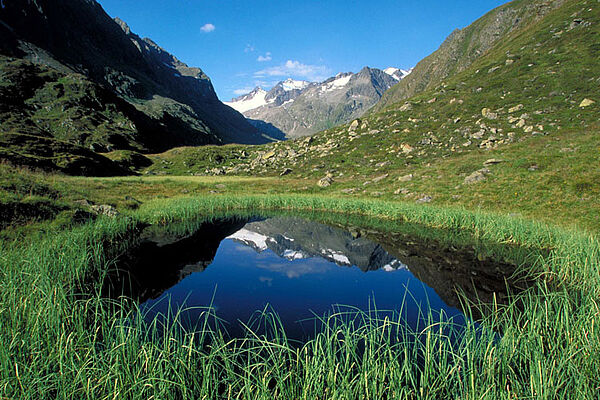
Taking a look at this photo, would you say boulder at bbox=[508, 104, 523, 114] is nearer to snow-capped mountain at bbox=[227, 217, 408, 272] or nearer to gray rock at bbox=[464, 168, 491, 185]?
gray rock at bbox=[464, 168, 491, 185]

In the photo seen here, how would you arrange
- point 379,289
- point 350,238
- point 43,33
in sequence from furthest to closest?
1. point 43,33
2. point 350,238
3. point 379,289

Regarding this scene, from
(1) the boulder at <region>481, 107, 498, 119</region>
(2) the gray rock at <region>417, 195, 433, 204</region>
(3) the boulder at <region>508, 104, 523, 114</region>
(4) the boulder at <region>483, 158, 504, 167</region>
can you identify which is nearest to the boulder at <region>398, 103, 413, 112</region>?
(1) the boulder at <region>481, 107, 498, 119</region>

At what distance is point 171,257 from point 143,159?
7180 cm

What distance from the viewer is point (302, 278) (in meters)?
13.6

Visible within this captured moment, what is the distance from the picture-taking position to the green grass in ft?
14.8

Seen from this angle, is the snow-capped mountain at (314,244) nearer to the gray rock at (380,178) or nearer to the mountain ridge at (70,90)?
the gray rock at (380,178)

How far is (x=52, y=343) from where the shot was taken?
5.68m

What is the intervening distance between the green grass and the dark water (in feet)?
3.46

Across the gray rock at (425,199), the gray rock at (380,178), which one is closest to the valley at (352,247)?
the gray rock at (425,199)

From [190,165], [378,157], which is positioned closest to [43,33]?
[190,165]

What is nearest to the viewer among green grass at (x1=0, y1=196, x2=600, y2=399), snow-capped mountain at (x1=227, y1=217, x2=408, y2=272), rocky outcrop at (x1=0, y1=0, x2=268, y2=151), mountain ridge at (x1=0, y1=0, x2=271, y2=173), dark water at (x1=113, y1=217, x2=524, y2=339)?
green grass at (x1=0, y1=196, x2=600, y2=399)

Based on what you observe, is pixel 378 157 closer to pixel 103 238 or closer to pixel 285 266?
pixel 285 266

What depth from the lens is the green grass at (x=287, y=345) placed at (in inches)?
177

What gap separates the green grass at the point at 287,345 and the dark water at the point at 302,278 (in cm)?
106
